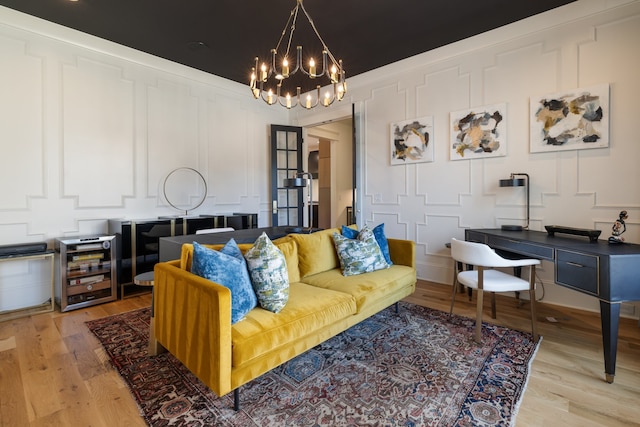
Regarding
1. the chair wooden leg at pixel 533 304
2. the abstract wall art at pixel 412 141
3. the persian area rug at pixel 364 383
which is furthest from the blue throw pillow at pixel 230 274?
the abstract wall art at pixel 412 141

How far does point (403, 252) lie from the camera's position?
2.95 m

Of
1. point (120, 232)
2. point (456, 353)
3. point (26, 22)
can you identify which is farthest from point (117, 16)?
point (456, 353)

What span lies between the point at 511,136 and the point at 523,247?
142 centimetres

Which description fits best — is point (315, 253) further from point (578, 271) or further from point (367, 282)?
point (578, 271)

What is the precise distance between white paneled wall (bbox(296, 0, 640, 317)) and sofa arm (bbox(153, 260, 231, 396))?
310 cm

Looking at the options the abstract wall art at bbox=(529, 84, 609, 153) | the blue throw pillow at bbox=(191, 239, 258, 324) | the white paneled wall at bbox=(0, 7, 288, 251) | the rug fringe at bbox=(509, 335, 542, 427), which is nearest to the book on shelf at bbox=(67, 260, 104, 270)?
the white paneled wall at bbox=(0, 7, 288, 251)

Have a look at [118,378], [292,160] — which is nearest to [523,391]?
[118,378]

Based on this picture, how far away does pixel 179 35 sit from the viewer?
334 cm

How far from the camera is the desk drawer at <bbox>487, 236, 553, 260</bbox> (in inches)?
89.9

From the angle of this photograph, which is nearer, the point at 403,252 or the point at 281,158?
the point at 403,252

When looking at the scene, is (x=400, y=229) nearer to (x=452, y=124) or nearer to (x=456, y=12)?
(x=452, y=124)

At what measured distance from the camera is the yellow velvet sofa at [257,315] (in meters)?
1.43

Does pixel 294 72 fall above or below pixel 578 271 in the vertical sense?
above

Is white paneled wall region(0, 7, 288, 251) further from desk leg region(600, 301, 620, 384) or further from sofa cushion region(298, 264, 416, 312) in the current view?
desk leg region(600, 301, 620, 384)
